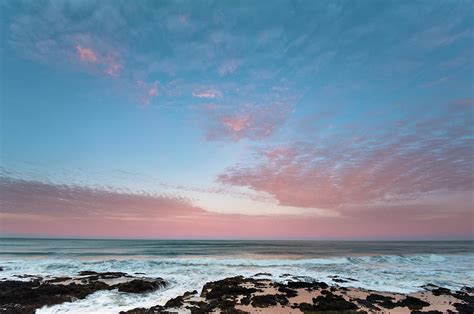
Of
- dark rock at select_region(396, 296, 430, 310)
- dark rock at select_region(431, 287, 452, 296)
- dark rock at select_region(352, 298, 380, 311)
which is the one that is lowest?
dark rock at select_region(431, 287, 452, 296)

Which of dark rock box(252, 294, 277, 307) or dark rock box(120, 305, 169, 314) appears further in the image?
dark rock box(252, 294, 277, 307)

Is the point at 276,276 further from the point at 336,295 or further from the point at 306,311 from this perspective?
the point at 306,311

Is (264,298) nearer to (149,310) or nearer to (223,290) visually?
(223,290)

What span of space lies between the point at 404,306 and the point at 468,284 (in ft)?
41.5

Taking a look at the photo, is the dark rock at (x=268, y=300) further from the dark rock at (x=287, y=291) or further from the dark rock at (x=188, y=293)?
the dark rock at (x=188, y=293)

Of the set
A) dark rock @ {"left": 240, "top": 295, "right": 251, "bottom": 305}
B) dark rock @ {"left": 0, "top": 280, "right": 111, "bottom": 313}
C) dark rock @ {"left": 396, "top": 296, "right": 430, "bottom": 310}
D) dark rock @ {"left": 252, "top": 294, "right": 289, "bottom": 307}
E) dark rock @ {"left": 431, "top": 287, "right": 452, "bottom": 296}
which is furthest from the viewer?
dark rock @ {"left": 431, "top": 287, "right": 452, "bottom": 296}

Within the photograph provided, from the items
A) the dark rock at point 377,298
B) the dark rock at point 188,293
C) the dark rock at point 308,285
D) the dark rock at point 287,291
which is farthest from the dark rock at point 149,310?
the dark rock at point 377,298

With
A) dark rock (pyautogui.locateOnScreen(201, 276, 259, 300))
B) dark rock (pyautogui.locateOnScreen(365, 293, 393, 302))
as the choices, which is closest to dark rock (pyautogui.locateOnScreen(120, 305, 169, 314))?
dark rock (pyautogui.locateOnScreen(201, 276, 259, 300))

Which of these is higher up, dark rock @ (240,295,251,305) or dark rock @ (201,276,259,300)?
dark rock @ (201,276,259,300)

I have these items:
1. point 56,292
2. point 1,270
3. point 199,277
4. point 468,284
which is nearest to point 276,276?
point 199,277

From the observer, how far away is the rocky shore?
1543 centimetres

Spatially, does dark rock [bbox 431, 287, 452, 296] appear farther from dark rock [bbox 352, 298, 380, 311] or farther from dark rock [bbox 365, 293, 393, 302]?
dark rock [bbox 352, 298, 380, 311]

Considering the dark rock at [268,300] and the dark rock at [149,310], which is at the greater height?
the dark rock at [149,310]

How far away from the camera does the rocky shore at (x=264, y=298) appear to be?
607 inches
